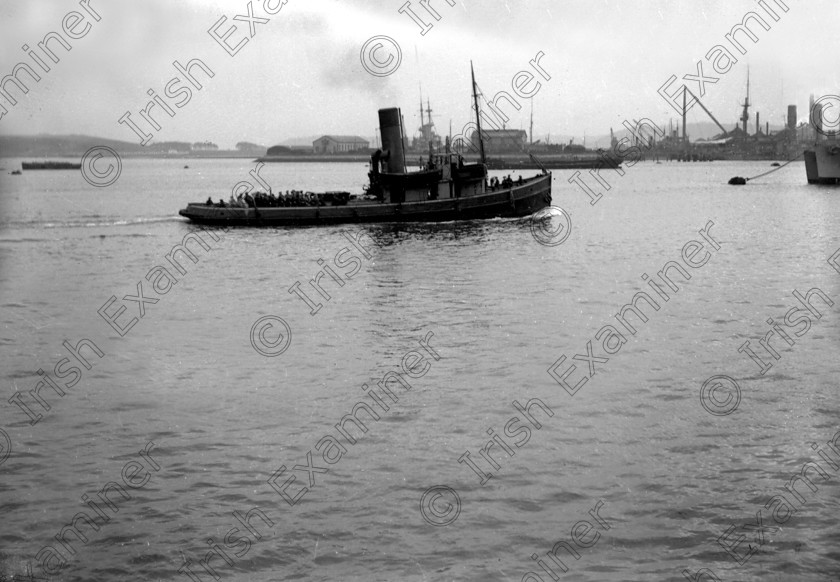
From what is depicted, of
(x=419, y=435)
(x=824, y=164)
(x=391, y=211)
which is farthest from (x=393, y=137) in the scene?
(x=824, y=164)

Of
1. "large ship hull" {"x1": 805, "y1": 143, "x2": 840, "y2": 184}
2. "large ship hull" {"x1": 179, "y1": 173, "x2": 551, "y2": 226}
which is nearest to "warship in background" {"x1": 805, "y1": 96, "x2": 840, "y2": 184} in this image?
"large ship hull" {"x1": 805, "y1": 143, "x2": 840, "y2": 184}

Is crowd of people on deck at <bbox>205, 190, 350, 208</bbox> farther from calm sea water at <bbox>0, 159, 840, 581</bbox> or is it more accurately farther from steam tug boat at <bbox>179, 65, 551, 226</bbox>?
calm sea water at <bbox>0, 159, 840, 581</bbox>

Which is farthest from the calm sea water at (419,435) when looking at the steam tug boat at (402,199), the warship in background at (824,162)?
the warship in background at (824,162)

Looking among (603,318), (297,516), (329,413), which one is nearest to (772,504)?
(297,516)

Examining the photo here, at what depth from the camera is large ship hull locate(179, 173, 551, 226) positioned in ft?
183

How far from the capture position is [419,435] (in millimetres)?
13688

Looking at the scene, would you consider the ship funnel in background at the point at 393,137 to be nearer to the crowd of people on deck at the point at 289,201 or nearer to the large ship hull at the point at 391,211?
the large ship hull at the point at 391,211

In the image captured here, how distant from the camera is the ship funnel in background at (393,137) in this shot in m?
58.3

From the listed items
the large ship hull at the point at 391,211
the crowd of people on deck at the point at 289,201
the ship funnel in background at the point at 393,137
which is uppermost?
the ship funnel in background at the point at 393,137

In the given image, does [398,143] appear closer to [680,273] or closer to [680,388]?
[680,273]

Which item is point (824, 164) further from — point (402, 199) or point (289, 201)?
point (289, 201)

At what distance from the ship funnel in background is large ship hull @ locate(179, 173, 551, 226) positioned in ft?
10.7

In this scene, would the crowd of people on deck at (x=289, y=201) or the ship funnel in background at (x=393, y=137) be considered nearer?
the ship funnel in background at (x=393, y=137)

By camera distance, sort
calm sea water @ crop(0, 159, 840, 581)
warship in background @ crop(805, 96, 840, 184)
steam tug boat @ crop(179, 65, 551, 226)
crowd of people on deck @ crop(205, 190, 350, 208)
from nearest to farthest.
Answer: calm sea water @ crop(0, 159, 840, 581)
steam tug boat @ crop(179, 65, 551, 226)
crowd of people on deck @ crop(205, 190, 350, 208)
warship in background @ crop(805, 96, 840, 184)
